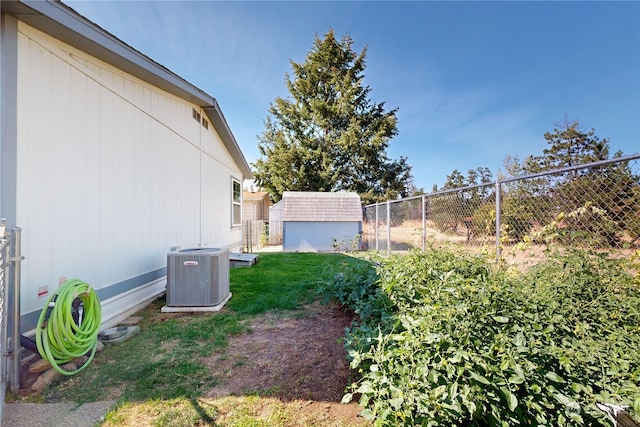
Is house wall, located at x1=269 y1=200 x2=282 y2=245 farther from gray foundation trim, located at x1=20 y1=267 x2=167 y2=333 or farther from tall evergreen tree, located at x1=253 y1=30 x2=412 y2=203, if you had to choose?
gray foundation trim, located at x1=20 y1=267 x2=167 y2=333

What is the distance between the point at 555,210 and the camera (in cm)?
272

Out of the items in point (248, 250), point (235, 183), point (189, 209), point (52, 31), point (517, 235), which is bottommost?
point (248, 250)

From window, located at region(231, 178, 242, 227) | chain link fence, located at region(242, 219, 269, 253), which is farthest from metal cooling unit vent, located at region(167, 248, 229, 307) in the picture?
chain link fence, located at region(242, 219, 269, 253)

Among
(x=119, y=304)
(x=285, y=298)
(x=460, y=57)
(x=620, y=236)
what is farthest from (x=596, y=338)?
(x=460, y=57)

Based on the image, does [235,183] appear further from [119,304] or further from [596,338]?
[596,338]

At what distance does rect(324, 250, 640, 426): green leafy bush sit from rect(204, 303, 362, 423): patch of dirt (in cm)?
29

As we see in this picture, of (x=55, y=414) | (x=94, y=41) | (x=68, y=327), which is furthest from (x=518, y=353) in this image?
(x=94, y=41)

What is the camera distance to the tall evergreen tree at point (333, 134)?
20.7 metres

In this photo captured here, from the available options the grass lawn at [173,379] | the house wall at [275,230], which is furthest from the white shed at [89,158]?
the house wall at [275,230]

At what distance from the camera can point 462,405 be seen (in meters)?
1.49

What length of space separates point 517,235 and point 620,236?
3.34 ft

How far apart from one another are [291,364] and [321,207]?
10151mm

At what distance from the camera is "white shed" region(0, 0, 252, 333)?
2473 millimetres

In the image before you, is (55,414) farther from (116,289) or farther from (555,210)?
(555,210)
